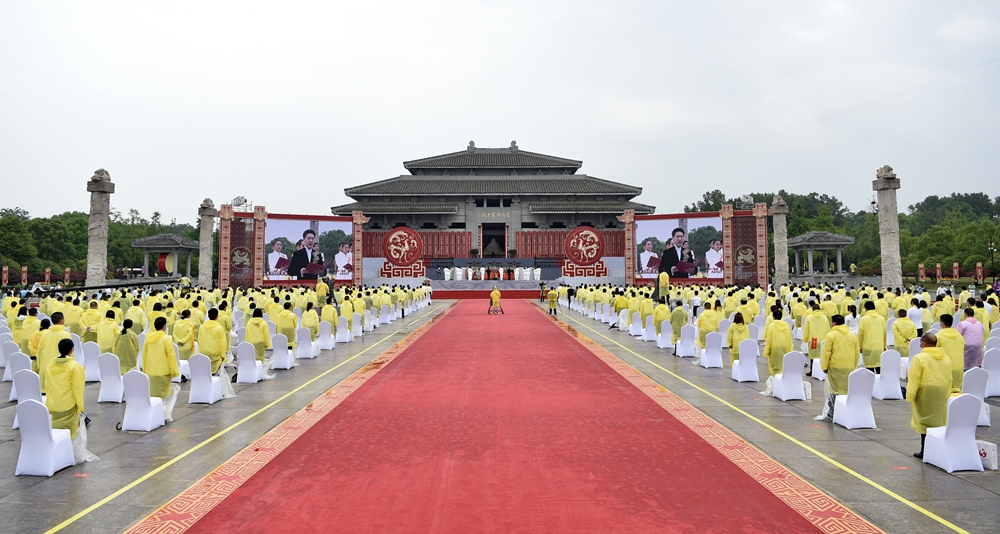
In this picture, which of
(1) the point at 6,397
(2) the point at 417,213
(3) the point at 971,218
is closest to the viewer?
(1) the point at 6,397

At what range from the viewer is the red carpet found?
399cm

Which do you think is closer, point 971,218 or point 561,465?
point 561,465

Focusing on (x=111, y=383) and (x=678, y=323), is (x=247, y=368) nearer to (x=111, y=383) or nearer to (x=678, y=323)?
(x=111, y=383)

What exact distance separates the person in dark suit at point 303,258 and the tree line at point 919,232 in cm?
4330

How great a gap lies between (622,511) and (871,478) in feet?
8.10

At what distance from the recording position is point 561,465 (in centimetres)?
509

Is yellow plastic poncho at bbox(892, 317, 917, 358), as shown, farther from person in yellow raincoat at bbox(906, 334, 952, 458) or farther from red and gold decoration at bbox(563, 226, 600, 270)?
red and gold decoration at bbox(563, 226, 600, 270)

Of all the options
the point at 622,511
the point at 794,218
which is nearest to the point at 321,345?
the point at 622,511

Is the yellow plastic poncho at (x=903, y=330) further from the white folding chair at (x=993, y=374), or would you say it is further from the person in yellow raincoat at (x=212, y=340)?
the person in yellow raincoat at (x=212, y=340)

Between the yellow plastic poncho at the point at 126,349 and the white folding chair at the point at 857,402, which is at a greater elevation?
the yellow plastic poncho at the point at 126,349

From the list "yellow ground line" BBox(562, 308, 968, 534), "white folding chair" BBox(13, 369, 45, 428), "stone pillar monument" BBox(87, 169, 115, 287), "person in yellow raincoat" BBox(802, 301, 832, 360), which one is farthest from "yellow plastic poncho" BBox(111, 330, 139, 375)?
"stone pillar monument" BBox(87, 169, 115, 287)

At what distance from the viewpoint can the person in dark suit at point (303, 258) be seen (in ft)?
118

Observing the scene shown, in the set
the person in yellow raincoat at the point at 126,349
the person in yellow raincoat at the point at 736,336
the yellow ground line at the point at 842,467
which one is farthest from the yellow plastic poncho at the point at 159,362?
the person in yellow raincoat at the point at 736,336

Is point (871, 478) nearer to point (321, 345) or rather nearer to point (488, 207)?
point (321, 345)
